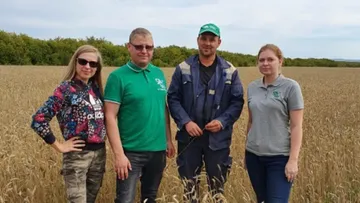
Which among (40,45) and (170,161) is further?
(40,45)

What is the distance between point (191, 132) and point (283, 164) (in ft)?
3.04

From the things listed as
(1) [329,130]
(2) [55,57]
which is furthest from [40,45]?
(1) [329,130]

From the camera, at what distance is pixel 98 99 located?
136 inches

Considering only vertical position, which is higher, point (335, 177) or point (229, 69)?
point (229, 69)

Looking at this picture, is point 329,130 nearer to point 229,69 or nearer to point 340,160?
point 340,160

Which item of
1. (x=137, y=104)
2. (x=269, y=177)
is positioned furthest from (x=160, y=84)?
(x=269, y=177)

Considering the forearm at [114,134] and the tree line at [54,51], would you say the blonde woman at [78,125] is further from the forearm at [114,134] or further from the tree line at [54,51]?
the tree line at [54,51]

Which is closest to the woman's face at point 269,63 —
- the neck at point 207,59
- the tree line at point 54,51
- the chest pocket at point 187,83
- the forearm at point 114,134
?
the neck at point 207,59

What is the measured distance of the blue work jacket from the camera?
12.7 feet

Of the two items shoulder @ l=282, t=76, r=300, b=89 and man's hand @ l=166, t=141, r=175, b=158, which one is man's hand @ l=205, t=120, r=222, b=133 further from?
shoulder @ l=282, t=76, r=300, b=89

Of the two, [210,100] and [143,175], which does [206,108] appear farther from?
[143,175]

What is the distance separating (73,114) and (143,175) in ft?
3.24

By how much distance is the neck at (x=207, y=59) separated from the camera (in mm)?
3942

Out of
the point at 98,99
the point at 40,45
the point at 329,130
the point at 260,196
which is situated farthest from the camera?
the point at 40,45
